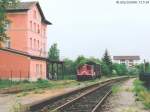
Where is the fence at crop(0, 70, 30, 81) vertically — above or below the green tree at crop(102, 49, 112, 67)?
below

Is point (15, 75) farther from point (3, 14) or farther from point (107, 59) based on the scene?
point (107, 59)

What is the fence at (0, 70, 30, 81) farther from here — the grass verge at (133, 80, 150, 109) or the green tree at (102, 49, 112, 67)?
the green tree at (102, 49, 112, 67)

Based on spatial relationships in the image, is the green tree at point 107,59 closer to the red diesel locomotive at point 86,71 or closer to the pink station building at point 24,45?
the pink station building at point 24,45

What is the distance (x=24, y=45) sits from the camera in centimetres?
6288

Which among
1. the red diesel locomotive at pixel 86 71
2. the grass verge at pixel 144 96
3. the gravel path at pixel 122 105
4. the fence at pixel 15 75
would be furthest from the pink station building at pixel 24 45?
the gravel path at pixel 122 105

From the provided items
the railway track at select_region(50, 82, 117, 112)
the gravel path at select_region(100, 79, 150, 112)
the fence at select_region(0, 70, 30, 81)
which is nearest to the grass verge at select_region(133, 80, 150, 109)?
the gravel path at select_region(100, 79, 150, 112)

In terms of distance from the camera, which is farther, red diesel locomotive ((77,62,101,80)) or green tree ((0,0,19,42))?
red diesel locomotive ((77,62,101,80))

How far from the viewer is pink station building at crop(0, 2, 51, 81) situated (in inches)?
2191

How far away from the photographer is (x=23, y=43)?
63.0 meters

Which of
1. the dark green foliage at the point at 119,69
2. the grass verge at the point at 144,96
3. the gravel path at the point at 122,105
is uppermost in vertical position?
the dark green foliage at the point at 119,69

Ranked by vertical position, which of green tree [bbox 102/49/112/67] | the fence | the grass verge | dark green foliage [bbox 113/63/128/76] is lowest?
the grass verge

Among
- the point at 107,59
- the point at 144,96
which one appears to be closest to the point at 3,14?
the point at 144,96

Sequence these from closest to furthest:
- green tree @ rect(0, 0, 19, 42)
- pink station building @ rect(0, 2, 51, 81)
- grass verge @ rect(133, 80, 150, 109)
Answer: grass verge @ rect(133, 80, 150, 109) < green tree @ rect(0, 0, 19, 42) < pink station building @ rect(0, 2, 51, 81)

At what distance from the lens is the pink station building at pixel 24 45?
55656 millimetres
